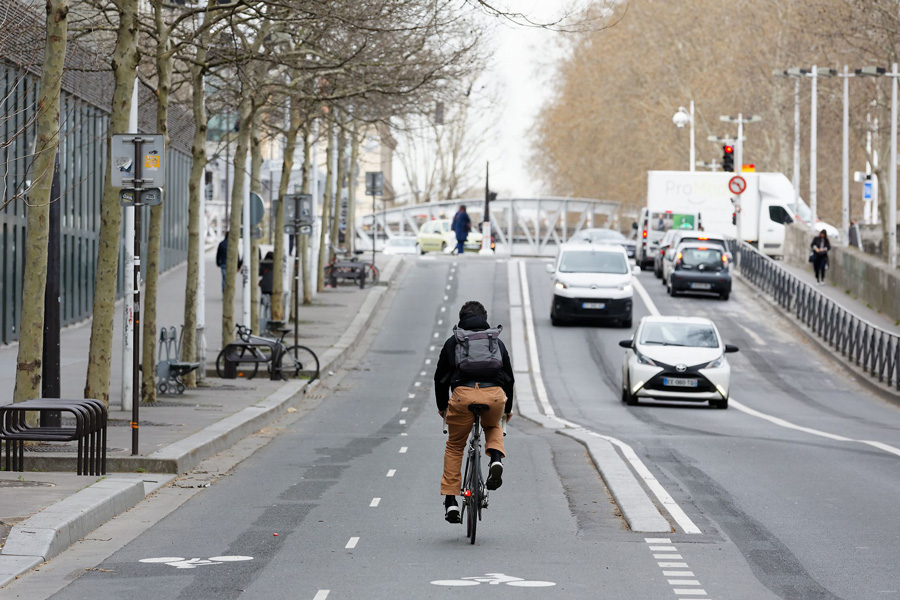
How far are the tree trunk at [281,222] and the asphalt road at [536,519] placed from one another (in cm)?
916

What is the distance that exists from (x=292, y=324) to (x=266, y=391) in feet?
40.0

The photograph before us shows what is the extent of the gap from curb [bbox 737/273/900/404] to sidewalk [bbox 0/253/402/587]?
35.1 ft

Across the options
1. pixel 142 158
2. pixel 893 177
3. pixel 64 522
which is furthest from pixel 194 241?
pixel 893 177

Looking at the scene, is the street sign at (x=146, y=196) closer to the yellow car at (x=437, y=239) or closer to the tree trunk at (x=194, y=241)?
the tree trunk at (x=194, y=241)

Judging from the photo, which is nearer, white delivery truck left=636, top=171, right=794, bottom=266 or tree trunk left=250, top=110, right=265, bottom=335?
tree trunk left=250, top=110, right=265, bottom=335

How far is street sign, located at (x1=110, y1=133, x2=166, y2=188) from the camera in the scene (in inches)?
577

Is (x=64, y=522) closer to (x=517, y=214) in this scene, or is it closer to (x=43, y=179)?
(x=43, y=179)

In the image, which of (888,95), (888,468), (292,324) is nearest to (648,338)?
(888,468)

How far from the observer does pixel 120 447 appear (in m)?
15.2

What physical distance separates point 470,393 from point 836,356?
990 inches

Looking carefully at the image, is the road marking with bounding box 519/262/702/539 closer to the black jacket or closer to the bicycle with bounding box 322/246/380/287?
the black jacket

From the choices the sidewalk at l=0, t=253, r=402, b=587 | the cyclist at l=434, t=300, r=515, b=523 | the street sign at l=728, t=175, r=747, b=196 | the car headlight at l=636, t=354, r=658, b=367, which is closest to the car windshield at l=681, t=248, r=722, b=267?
the street sign at l=728, t=175, r=747, b=196

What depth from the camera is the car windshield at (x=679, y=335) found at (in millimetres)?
26109

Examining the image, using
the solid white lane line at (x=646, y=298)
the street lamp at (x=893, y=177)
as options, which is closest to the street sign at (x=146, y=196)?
the street lamp at (x=893, y=177)
